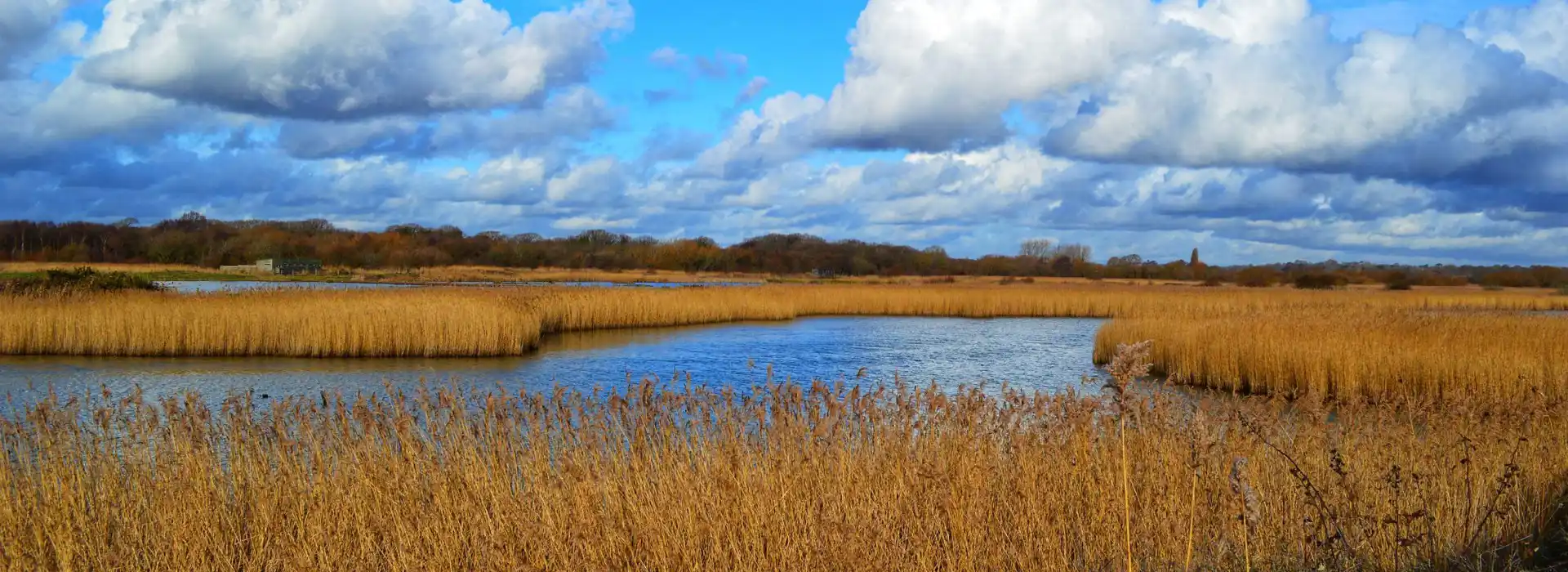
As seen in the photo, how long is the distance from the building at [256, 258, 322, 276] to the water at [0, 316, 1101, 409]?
151ft

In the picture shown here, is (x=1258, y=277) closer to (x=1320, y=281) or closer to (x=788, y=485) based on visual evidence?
(x=1320, y=281)

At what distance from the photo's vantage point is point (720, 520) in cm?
498

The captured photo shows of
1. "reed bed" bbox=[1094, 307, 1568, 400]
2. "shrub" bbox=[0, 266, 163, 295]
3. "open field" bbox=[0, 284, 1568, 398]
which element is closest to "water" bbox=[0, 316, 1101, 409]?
"open field" bbox=[0, 284, 1568, 398]

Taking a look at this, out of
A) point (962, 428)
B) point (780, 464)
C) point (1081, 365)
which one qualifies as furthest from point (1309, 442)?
point (1081, 365)

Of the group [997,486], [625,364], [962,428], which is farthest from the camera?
[625,364]

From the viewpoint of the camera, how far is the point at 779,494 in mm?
5340

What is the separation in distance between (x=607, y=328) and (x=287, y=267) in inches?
1807

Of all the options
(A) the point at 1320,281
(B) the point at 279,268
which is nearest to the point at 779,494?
(A) the point at 1320,281

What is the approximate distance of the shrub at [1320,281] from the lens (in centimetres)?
6122

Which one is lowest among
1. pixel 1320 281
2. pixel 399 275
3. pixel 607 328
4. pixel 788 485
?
pixel 607 328

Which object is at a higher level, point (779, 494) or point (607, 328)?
point (779, 494)

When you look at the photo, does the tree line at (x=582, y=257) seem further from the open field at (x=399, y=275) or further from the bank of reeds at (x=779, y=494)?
the bank of reeds at (x=779, y=494)

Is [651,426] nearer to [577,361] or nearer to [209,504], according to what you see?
[209,504]

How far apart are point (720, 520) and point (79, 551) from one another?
3.21 metres
